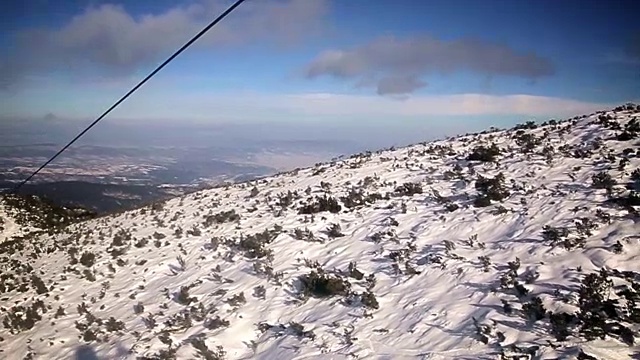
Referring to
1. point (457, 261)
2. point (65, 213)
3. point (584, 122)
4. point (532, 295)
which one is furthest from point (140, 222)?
point (65, 213)

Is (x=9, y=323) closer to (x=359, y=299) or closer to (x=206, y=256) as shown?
(x=206, y=256)

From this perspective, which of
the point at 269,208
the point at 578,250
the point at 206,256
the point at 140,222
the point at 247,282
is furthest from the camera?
the point at 140,222

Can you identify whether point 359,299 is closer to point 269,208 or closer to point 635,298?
point 635,298

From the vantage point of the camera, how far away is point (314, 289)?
30.6 ft

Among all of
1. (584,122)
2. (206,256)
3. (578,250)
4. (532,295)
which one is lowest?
(206,256)

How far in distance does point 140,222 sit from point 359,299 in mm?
15556

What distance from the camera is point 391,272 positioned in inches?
364

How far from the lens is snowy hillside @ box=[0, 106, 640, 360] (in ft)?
21.7

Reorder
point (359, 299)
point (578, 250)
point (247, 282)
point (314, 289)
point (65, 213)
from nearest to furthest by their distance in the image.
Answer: point (578, 250), point (359, 299), point (314, 289), point (247, 282), point (65, 213)

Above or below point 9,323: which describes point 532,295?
above

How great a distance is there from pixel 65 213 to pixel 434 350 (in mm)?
42399

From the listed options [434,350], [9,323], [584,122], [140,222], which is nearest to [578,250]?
[434,350]

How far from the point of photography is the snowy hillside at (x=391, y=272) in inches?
261

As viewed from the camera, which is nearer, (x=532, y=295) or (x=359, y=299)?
(x=532, y=295)
